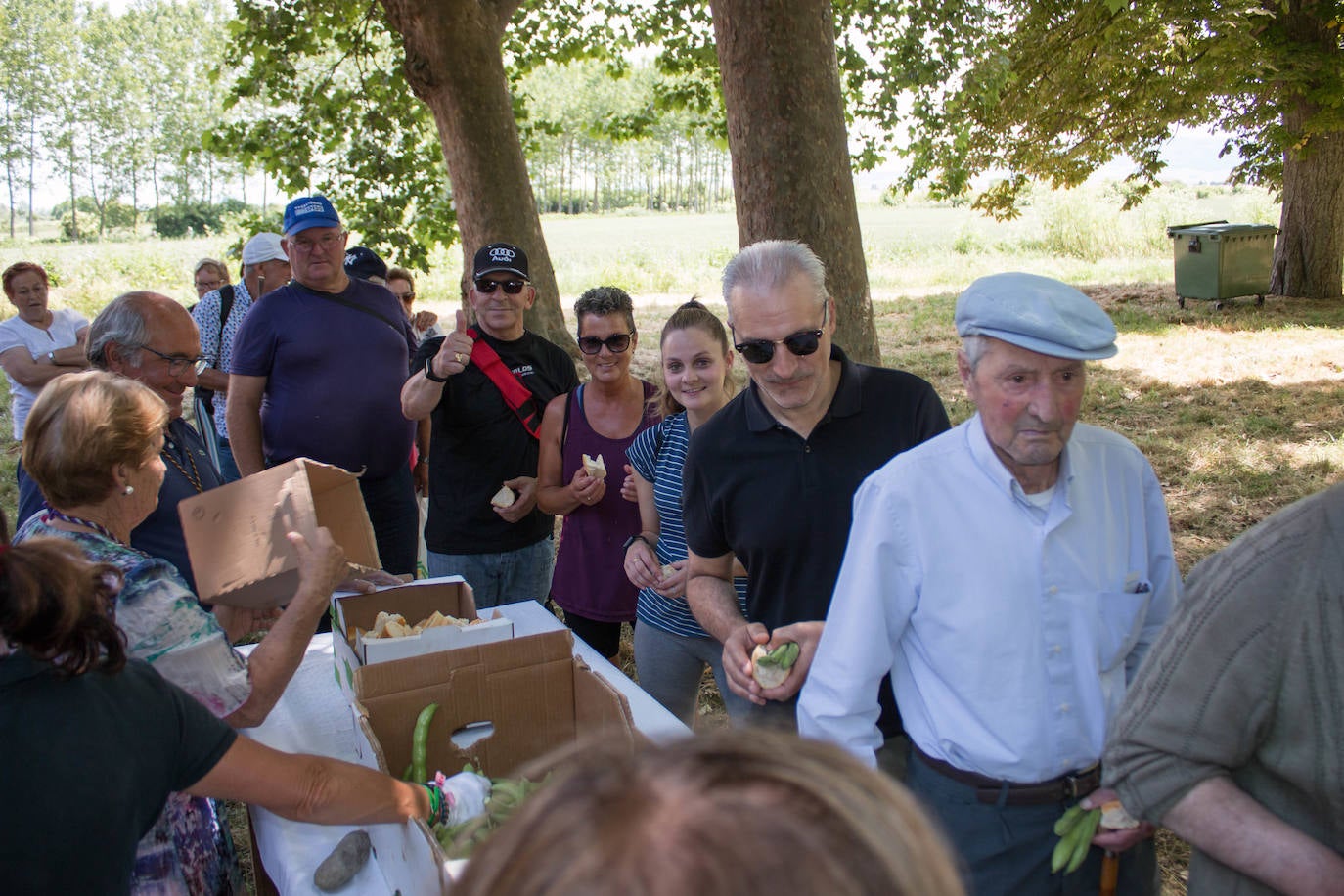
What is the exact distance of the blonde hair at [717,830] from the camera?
57 cm

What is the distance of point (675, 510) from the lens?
2934 millimetres

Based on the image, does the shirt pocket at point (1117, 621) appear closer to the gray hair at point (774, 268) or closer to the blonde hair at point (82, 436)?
the gray hair at point (774, 268)

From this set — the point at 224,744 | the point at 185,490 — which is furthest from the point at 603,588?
the point at 224,744

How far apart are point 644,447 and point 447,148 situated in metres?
6.30

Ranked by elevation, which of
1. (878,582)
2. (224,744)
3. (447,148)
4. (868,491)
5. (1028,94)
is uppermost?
(1028,94)

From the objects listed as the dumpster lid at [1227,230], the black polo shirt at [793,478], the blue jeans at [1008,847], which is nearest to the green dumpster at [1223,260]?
the dumpster lid at [1227,230]

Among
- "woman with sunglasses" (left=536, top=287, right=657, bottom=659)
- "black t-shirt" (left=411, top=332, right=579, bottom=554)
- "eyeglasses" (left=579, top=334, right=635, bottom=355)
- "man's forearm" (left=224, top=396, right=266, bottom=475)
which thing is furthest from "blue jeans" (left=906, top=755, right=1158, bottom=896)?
"man's forearm" (left=224, top=396, right=266, bottom=475)

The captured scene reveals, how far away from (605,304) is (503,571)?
1.23 m

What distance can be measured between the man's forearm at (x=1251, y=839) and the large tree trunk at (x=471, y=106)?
712 cm

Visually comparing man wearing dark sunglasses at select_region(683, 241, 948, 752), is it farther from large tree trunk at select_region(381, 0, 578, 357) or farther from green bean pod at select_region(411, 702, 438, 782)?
large tree trunk at select_region(381, 0, 578, 357)

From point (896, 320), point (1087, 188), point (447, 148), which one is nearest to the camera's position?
point (447, 148)

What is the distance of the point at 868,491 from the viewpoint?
1.84 metres

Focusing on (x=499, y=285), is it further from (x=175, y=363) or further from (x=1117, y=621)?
(x=1117, y=621)

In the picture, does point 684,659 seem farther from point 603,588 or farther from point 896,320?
point 896,320
